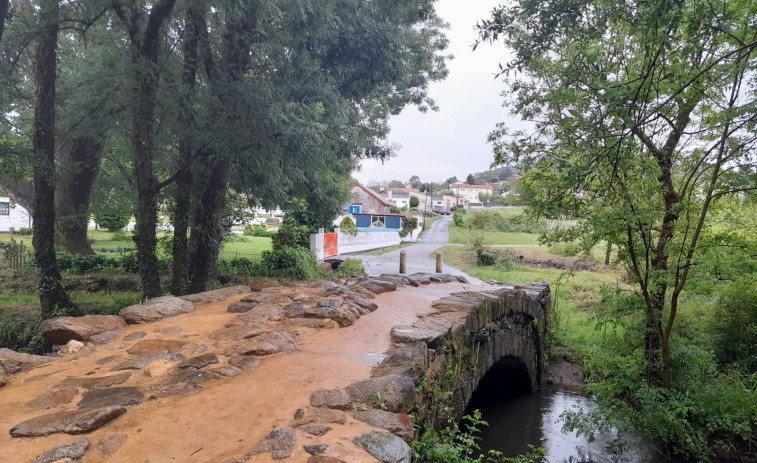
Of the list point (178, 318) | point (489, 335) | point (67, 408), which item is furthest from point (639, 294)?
point (67, 408)

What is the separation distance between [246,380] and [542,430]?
5.43 m

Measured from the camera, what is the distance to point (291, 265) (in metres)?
12.0

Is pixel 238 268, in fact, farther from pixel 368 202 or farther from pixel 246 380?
pixel 368 202

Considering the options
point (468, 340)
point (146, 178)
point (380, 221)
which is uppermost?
point (146, 178)

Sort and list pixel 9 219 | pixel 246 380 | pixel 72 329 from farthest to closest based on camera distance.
→ 1. pixel 9 219
2. pixel 72 329
3. pixel 246 380

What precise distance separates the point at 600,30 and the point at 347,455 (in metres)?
4.51

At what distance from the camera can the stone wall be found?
424cm

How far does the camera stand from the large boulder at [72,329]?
14.2 ft

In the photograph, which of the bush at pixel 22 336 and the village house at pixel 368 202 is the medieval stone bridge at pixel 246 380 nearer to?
the bush at pixel 22 336

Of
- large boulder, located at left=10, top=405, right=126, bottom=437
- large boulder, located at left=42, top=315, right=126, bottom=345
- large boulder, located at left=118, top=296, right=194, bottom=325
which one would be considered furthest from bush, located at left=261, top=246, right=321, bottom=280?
large boulder, located at left=10, top=405, right=126, bottom=437

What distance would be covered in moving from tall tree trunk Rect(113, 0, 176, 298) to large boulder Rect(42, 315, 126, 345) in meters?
2.95

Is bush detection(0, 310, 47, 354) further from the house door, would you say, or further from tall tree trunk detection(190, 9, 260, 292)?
the house door

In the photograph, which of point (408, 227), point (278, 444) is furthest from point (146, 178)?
point (408, 227)

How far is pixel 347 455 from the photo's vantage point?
2.48 meters
